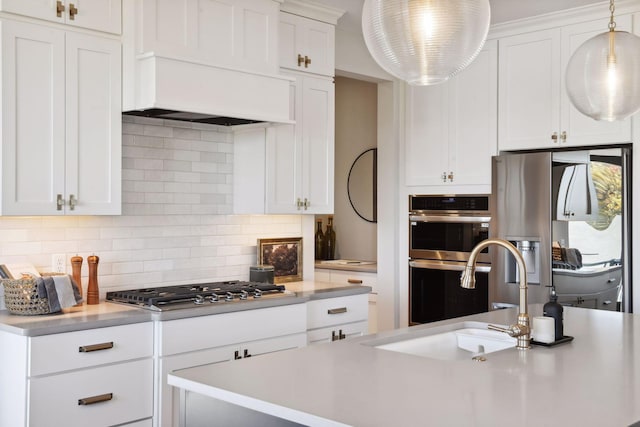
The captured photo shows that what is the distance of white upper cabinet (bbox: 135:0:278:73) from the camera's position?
138 inches

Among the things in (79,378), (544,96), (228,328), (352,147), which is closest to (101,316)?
(79,378)

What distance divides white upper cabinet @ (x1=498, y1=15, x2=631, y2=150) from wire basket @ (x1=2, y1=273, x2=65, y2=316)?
3176 mm

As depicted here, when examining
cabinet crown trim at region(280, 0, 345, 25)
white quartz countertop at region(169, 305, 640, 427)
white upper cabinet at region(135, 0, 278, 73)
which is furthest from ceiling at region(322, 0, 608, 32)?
white quartz countertop at region(169, 305, 640, 427)

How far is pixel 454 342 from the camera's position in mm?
2988

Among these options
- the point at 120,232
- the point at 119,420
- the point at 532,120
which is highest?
the point at 532,120

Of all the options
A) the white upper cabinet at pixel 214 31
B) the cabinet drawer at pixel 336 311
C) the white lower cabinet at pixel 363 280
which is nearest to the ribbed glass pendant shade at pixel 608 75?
the white upper cabinet at pixel 214 31

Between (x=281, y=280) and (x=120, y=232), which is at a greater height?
(x=120, y=232)

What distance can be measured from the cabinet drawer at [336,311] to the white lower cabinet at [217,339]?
5.8 inches

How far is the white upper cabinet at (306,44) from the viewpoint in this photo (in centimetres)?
430

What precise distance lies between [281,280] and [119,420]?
1.61 meters

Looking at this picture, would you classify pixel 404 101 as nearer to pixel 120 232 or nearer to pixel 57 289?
pixel 120 232

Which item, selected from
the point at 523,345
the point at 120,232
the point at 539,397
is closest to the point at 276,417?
the point at 539,397

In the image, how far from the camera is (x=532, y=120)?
4820 millimetres

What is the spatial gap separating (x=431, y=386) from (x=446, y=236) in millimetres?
3292
